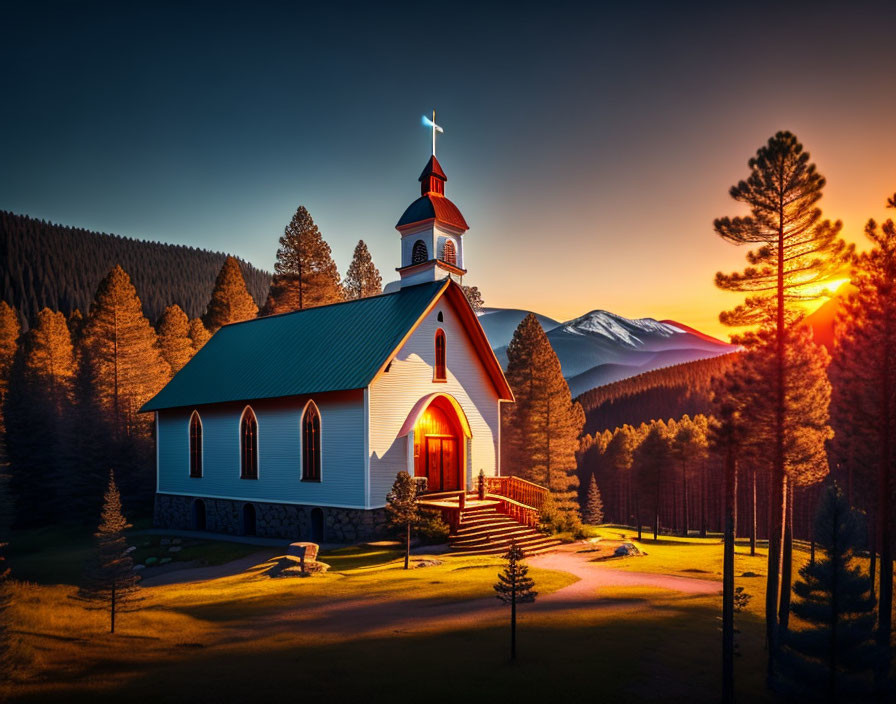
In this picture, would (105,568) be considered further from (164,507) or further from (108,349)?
(108,349)

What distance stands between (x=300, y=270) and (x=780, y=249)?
42.6m

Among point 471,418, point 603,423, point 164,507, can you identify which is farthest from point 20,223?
point 471,418

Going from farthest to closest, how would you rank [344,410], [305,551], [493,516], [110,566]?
[493,516] < [344,410] < [305,551] < [110,566]

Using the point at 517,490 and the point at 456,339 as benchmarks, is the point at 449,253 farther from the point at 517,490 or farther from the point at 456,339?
the point at 517,490

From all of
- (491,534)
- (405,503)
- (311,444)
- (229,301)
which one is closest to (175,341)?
(229,301)

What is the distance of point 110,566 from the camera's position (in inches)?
495

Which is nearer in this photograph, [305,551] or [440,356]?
[305,551]

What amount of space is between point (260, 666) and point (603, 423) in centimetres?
9547

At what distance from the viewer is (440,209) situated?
1160 inches

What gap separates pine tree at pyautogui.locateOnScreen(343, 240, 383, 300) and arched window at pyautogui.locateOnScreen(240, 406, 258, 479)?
3393 centimetres

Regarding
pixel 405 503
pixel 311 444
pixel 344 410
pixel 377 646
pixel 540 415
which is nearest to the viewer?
pixel 377 646

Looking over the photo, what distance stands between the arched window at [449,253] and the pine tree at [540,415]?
512 inches

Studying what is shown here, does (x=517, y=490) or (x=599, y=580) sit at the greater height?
(x=517, y=490)

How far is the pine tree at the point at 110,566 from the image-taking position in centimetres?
1223
